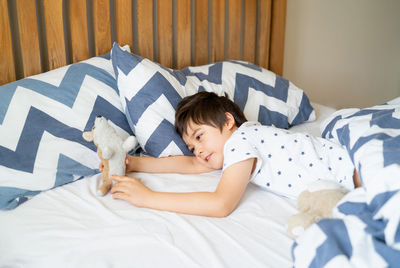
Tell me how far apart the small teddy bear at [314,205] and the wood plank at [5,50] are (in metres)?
0.97

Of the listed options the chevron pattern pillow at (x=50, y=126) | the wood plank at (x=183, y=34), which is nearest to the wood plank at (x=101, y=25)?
the chevron pattern pillow at (x=50, y=126)

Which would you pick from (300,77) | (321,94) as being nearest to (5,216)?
(300,77)

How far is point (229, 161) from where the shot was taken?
850 mm

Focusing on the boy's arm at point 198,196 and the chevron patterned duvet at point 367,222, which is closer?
the chevron patterned duvet at point 367,222

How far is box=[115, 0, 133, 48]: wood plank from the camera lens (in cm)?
132

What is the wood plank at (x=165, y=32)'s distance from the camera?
1450 millimetres

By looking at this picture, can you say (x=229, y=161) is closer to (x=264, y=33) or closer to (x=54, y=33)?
(x=54, y=33)

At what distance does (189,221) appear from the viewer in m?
0.74

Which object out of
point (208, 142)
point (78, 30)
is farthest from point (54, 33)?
point (208, 142)

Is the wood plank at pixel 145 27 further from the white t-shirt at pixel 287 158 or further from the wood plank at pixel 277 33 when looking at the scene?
the wood plank at pixel 277 33

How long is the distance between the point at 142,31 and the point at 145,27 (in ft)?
0.07

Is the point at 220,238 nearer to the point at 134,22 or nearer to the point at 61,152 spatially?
the point at 61,152

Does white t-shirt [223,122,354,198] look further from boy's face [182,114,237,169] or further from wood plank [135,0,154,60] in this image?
wood plank [135,0,154,60]

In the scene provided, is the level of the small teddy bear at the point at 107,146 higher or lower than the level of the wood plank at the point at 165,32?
lower
